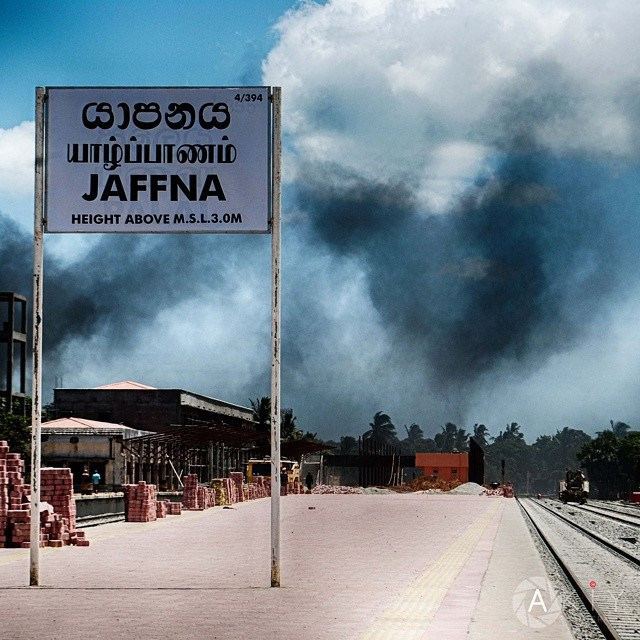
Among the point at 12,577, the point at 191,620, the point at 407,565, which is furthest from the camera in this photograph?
the point at 407,565

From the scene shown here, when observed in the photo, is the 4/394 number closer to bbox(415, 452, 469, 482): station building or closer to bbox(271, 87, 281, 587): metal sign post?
bbox(271, 87, 281, 587): metal sign post

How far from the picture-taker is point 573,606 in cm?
1376

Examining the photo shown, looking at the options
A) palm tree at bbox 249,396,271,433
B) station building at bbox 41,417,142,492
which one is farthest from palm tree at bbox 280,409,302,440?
station building at bbox 41,417,142,492

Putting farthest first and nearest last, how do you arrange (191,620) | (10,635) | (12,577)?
1. (12,577)
2. (191,620)
3. (10,635)

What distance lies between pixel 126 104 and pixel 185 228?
5.03ft

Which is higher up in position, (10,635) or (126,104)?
(126,104)

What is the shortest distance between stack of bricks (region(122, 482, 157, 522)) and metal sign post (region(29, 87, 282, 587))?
62.9 feet

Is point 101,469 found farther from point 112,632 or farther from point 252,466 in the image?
point 112,632

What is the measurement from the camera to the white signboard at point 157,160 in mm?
12328

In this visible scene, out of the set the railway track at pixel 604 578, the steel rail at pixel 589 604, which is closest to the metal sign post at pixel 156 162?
the steel rail at pixel 589 604

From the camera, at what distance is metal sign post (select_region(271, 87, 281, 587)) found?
11812mm

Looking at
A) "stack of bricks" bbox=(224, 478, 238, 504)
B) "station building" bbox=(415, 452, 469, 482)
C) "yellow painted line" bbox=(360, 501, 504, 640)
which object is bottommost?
"station building" bbox=(415, 452, 469, 482)

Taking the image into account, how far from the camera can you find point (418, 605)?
11.1m

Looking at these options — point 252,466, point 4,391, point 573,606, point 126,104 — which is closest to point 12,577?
point 126,104
